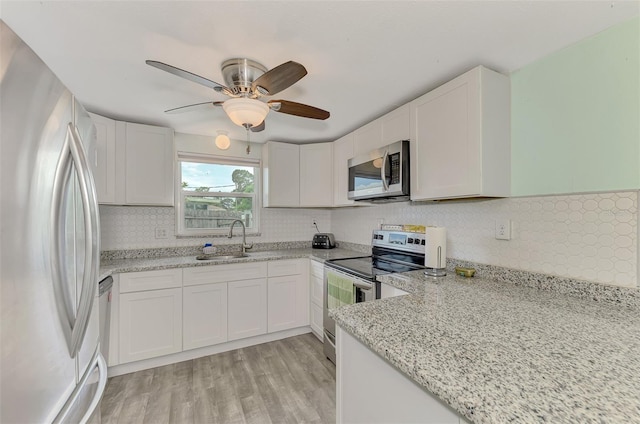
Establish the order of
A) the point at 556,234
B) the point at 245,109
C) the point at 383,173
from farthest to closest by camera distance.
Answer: the point at 383,173, the point at 245,109, the point at 556,234

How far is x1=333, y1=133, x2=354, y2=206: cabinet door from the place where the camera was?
2768mm

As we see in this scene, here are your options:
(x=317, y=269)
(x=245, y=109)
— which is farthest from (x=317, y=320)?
(x=245, y=109)

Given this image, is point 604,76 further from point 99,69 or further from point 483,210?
point 99,69

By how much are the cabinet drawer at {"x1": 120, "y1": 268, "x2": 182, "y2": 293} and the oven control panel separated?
185 centimetres

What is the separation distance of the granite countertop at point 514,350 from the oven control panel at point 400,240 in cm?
77

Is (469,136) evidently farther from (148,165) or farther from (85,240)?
(148,165)

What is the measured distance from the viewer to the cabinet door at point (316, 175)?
3.10 metres

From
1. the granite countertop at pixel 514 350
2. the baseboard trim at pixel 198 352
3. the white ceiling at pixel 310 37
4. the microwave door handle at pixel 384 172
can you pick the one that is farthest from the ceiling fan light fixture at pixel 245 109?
the baseboard trim at pixel 198 352

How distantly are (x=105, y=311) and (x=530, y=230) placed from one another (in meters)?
2.92

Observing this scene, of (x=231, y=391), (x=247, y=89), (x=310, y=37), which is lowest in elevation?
(x=231, y=391)

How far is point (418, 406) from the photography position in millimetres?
745

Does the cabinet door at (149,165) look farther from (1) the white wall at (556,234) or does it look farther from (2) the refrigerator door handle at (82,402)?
(1) the white wall at (556,234)

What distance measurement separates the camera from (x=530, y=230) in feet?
5.07

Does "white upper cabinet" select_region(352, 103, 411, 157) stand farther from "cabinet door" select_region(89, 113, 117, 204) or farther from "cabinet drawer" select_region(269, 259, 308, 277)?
"cabinet door" select_region(89, 113, 117, 204)
